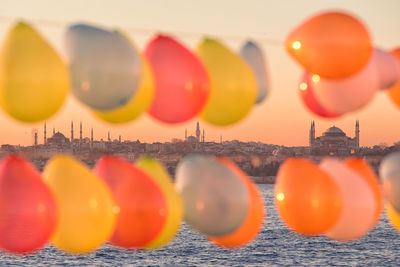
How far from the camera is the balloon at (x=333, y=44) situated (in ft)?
22.3

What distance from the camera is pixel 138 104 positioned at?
621 cm

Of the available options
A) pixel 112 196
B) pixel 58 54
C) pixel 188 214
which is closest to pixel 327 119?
pixel 188 214

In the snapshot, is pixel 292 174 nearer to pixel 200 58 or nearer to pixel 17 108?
pixel 200 58

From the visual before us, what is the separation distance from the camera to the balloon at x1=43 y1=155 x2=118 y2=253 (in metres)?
6.01

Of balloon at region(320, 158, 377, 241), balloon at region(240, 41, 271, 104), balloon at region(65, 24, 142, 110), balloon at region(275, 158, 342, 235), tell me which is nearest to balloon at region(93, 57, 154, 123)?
balloon at region(65, 24, 142, 110)

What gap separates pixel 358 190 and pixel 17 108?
3.26 m

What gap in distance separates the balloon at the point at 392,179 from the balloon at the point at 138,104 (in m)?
2.82

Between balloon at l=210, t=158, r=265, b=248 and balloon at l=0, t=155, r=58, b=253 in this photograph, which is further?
balloon at l=210, t=158, r=265, b=248

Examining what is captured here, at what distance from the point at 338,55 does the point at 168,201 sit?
1897 mm

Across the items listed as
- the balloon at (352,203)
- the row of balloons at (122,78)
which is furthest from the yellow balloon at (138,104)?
the balloon at (352,203)

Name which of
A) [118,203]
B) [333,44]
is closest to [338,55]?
[333,44]

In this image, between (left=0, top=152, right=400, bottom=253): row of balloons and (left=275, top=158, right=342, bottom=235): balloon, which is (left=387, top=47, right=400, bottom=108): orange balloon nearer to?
(left=0, top=152, right=400, bottom=253): row of balloons

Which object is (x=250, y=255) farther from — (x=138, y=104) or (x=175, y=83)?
(x=138, y=104)

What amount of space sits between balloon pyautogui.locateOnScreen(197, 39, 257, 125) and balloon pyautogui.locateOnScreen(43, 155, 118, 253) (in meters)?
1.20
